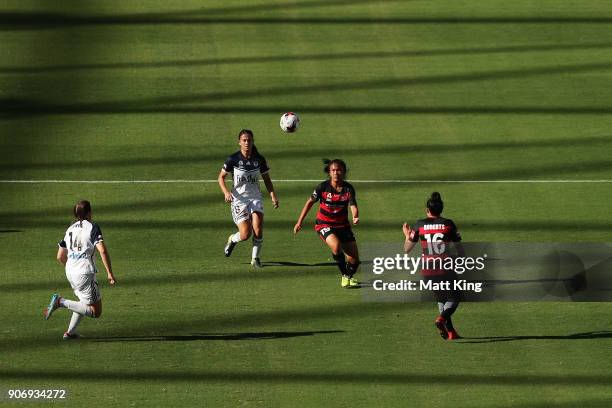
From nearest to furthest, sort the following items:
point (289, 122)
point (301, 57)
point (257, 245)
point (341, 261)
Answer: point (341, 261), point (257, 245), point (289, 122), point (301, 57)

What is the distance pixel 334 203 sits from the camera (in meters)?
18.9

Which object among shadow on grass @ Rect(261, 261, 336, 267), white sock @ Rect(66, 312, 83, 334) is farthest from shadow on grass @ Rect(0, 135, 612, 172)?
white sock @ Rect(66, 312, 83, 334)

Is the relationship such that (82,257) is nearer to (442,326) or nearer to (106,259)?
(106,259)

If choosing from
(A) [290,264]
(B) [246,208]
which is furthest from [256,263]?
(B) [246,208]

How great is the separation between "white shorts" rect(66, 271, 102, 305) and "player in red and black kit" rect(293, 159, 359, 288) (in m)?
3.65

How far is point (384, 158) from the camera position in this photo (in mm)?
26766

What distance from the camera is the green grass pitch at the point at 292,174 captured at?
16.0 meters

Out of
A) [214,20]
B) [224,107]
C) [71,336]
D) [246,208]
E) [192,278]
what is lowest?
[71,336]

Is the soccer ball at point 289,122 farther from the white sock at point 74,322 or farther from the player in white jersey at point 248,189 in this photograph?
the white sock at point 74,322

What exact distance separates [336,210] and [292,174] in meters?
7.07

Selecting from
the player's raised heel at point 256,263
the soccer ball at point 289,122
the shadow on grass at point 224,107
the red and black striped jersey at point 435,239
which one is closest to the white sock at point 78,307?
the red and black striped jersey at point 435,239

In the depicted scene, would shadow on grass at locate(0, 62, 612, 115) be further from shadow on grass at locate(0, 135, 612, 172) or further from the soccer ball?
the soccer ball

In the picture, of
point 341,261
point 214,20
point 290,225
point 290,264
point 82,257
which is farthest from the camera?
point 214,20

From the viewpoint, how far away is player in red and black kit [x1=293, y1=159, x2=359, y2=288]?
1875 centimetres
